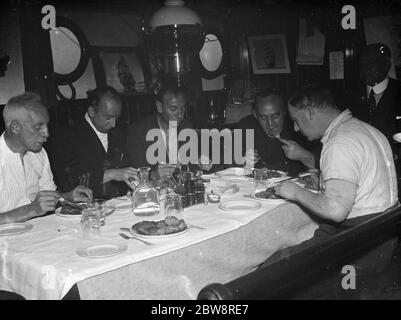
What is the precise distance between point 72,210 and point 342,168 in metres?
1.45

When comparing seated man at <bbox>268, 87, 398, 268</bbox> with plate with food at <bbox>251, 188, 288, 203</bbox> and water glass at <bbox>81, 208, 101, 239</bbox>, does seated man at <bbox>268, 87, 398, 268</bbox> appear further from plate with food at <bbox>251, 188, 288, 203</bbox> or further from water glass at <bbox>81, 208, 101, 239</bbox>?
water glass at <bbox>81, 208, 101, 239</bbox>

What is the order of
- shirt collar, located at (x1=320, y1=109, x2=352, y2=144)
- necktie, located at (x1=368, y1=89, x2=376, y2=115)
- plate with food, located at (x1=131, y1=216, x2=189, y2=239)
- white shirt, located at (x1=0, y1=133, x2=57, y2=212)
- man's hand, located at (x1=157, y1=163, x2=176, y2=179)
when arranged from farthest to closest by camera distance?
necktie, located at (x1=368, y1=89, x2=376, y2=115) → man's hand, located at (x1=157, y1=163, x2=176, y2=179) → white shirt, located at (x1=0, y1=133, x2=57, y2=212) → shirt collar, located at (x1=320, y1=109, x2=352, y2=144) → plate with food, located at (x1=131, y1=216, x2=189, y2=239)

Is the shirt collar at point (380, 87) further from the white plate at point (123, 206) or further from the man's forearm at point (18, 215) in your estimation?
the man's forearm at point (18, 215)

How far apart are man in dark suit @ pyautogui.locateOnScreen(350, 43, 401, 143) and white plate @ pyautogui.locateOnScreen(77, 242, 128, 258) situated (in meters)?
3.35

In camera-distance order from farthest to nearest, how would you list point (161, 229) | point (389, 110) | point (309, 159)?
1. point (389, 110)
2. point (309, 159)
3. point (161, 229)

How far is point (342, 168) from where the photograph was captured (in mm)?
2129

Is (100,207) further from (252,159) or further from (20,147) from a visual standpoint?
(252,159)

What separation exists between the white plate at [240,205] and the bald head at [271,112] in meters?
1.35

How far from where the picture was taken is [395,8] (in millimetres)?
4574

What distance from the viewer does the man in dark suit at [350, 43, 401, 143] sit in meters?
4.42

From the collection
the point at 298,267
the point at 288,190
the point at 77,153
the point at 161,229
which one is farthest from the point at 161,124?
the point at 298,267

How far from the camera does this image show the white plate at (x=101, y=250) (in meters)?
1.74

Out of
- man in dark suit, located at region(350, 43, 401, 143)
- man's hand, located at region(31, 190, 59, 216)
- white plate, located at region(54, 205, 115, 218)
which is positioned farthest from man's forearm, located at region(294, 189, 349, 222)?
man in dark suit, located at region(350, 43, 401, 143)

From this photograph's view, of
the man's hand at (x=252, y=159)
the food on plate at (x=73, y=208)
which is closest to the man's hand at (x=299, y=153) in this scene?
the man's hand at (x=252, y=159)
